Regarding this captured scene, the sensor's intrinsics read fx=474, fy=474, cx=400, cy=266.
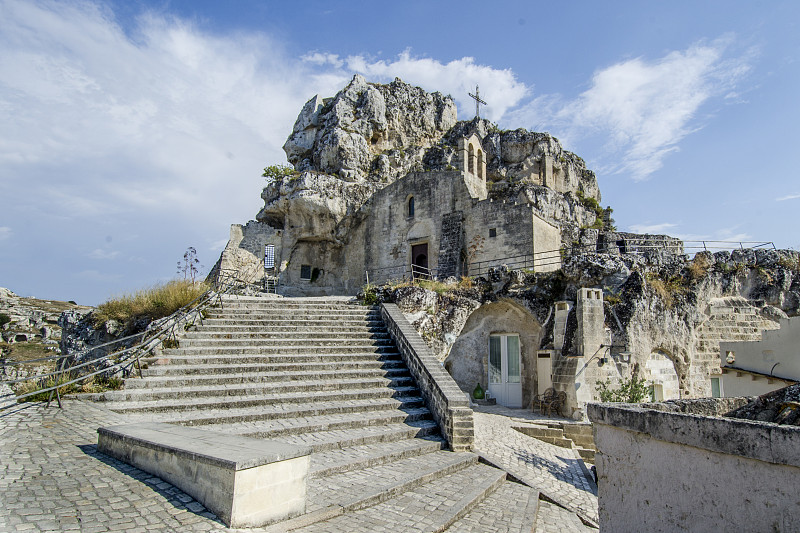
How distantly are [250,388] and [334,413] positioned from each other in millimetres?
1426

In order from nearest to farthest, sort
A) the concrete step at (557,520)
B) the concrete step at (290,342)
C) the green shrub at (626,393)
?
the concrete step at (557,520), the concrete step at (290,342), the green shrub at (626,393)

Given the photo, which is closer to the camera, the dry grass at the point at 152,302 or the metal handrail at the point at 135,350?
the metal handrail at the point at 135,350

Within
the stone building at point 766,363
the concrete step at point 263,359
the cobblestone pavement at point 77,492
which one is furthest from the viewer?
the stone building at point 766,363

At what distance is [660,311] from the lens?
14016 millimetres

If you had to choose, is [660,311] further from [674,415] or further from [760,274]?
[674,415]

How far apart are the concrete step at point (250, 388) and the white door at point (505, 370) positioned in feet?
21.4

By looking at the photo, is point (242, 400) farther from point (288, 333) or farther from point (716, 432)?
point (716, 432)

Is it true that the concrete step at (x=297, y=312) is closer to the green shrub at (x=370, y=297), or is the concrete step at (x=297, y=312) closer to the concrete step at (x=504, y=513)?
the green shrub at (x=370, y=297)

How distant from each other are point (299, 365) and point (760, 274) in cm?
1598

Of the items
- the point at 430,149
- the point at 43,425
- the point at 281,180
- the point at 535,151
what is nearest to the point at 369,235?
the point at 281,180

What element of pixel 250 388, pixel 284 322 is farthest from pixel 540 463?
pixel 284 322

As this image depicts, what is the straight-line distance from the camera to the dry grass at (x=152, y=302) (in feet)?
34.9

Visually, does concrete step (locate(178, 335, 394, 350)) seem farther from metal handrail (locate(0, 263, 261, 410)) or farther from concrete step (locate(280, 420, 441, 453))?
concrete step (locate(280, 420, 441, 453))

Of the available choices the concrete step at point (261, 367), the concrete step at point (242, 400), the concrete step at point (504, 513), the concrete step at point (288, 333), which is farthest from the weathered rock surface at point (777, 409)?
the concrete step at point (288, 333)
